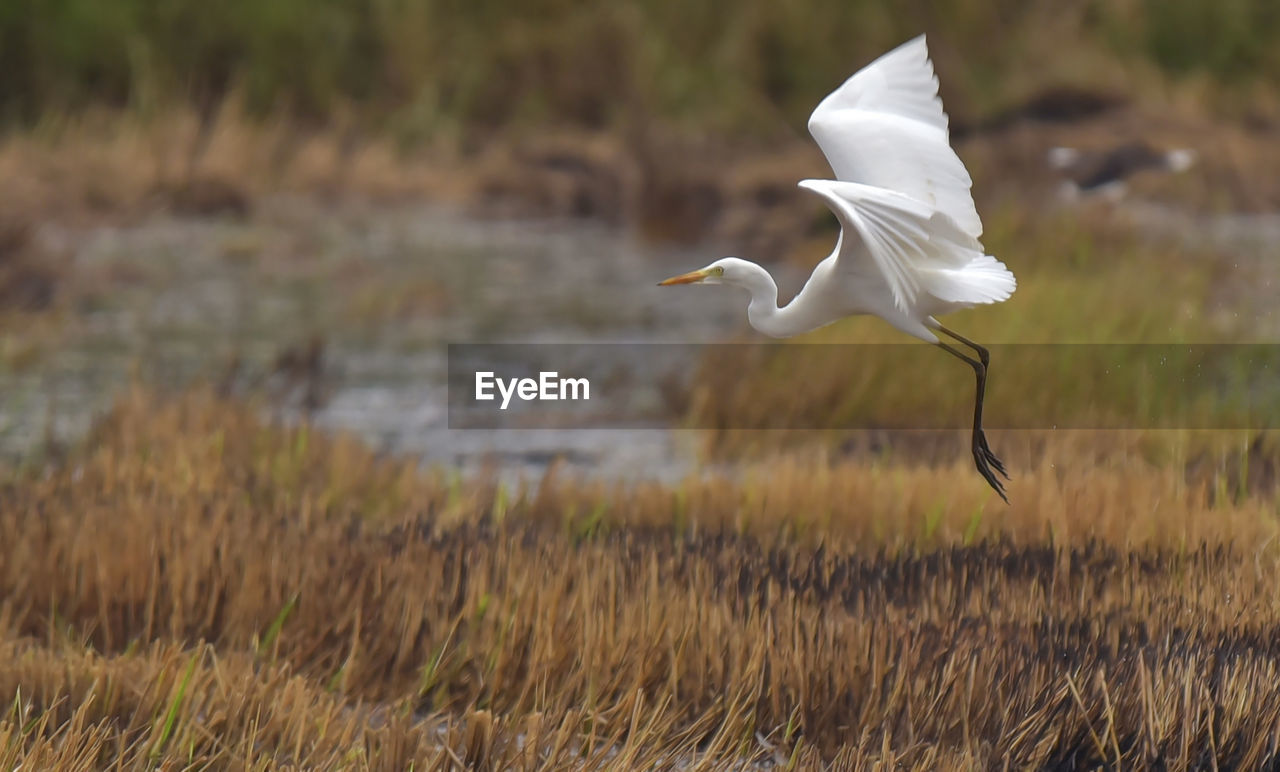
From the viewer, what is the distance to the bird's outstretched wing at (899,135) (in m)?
3.09

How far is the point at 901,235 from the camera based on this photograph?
278 cm

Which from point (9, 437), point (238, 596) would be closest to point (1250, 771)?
point (238, 596)

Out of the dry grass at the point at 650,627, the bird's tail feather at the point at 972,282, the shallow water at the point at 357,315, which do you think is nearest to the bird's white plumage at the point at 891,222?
the bird's tail feather at the point at 972,282

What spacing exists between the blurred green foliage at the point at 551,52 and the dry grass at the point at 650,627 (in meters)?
11.6

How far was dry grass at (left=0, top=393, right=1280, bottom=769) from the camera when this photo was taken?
2.96 metres

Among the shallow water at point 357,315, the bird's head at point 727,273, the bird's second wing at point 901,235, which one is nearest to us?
the bird's second wing at point 901,235

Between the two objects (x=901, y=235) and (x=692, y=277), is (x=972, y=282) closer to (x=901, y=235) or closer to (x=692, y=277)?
(x=901, y=235)

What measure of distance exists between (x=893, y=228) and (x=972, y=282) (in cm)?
24

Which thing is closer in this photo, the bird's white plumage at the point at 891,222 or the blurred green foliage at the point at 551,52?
the bird's white plumage at the point at 891,222

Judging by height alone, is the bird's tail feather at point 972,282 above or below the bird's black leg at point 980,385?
above

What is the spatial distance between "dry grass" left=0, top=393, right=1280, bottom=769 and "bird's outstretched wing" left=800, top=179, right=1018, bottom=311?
27.2 inches

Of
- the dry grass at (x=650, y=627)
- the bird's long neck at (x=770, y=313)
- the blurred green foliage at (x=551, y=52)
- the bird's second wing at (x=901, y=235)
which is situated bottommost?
the dry grass at (x=650, y=627)

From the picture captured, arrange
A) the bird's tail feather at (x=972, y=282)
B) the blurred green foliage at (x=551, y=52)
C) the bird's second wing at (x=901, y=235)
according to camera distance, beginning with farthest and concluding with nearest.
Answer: the blurred green foliage at (x=551, y=52), the bird's tail feather at (x=972, y=282), the bird's second wing at (x=901, y=235)

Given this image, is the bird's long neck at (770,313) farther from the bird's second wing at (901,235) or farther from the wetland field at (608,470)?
the wetland field at (608,470)
